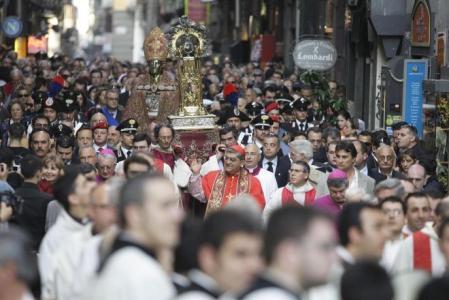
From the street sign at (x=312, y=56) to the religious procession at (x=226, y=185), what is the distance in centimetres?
3

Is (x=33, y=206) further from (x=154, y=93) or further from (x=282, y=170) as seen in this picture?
(x=154, y=93)

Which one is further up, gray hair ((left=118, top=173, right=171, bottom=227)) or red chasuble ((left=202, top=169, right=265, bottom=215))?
gray hair ((left=118, top=173, right=171, bottom=227))

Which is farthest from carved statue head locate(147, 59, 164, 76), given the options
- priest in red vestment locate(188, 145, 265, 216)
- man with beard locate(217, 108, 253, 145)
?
priest in red vestment locate(188, 145, 265, 216)

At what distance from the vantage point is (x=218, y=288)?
681 cm

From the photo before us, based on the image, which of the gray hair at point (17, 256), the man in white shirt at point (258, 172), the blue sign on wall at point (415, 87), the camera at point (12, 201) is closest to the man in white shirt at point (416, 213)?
A: the camera at point (12, 201)

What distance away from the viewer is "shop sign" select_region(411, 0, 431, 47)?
24125 millimetres

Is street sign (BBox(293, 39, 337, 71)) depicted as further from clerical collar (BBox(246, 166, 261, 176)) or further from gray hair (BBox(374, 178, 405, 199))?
gray hair (BBox(374, 178, 405, 199))

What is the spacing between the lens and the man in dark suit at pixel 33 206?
1212 centimetres

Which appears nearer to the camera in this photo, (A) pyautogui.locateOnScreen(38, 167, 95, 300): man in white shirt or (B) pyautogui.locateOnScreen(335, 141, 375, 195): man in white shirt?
(A) pyautogui.locateOnScreen(38, 167, 95, 300): man in white shirt

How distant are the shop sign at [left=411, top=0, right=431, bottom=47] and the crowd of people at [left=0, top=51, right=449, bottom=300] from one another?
4.12m

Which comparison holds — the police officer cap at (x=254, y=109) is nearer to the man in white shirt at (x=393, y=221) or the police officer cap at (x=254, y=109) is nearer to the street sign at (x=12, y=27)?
the man in white shirt at (x=393, y=221)

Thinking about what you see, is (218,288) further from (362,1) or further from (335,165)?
(362,1)

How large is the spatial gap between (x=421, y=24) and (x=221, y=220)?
60.6 feet

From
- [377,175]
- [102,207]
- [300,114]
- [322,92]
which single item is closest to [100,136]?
[377,175]
